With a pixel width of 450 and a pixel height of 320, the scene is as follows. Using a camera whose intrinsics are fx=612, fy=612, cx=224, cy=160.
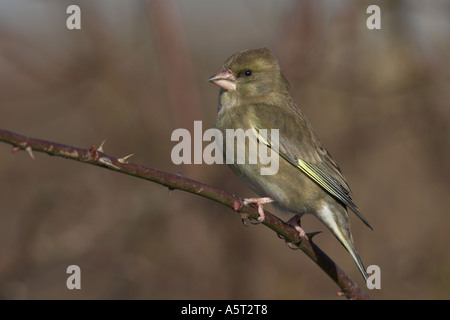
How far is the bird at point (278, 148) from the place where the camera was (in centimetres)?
476

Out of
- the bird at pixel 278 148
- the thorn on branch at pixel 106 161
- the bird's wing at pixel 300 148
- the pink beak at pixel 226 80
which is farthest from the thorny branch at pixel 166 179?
the pink beak at pixel 226 80

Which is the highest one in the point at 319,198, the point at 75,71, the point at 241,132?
the point at 75,71

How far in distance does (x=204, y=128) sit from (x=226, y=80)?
2.07m

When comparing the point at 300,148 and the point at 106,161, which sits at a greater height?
the point at 300,148

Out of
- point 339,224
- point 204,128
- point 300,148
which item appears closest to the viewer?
point 339,224

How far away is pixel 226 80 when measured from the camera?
17.2ft

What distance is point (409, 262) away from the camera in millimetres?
6754

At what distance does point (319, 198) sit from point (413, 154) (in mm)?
2972

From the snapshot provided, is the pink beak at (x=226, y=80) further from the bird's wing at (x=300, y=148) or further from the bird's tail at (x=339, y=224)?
the bird's tail at (x=339, y=224)

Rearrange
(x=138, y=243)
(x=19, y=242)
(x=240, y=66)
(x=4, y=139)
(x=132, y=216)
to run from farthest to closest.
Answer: (x=138, y=243), (x=132, y=216), (x=19, y=242), (x=240, y=66), (x=4, y=139)

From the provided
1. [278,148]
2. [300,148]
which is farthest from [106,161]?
[300,148]

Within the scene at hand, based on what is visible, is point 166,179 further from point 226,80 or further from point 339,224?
point 226,80

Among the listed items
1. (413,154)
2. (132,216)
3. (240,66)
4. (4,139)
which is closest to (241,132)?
(240,66)

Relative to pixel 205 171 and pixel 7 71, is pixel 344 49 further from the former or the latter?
pixel 7 71
